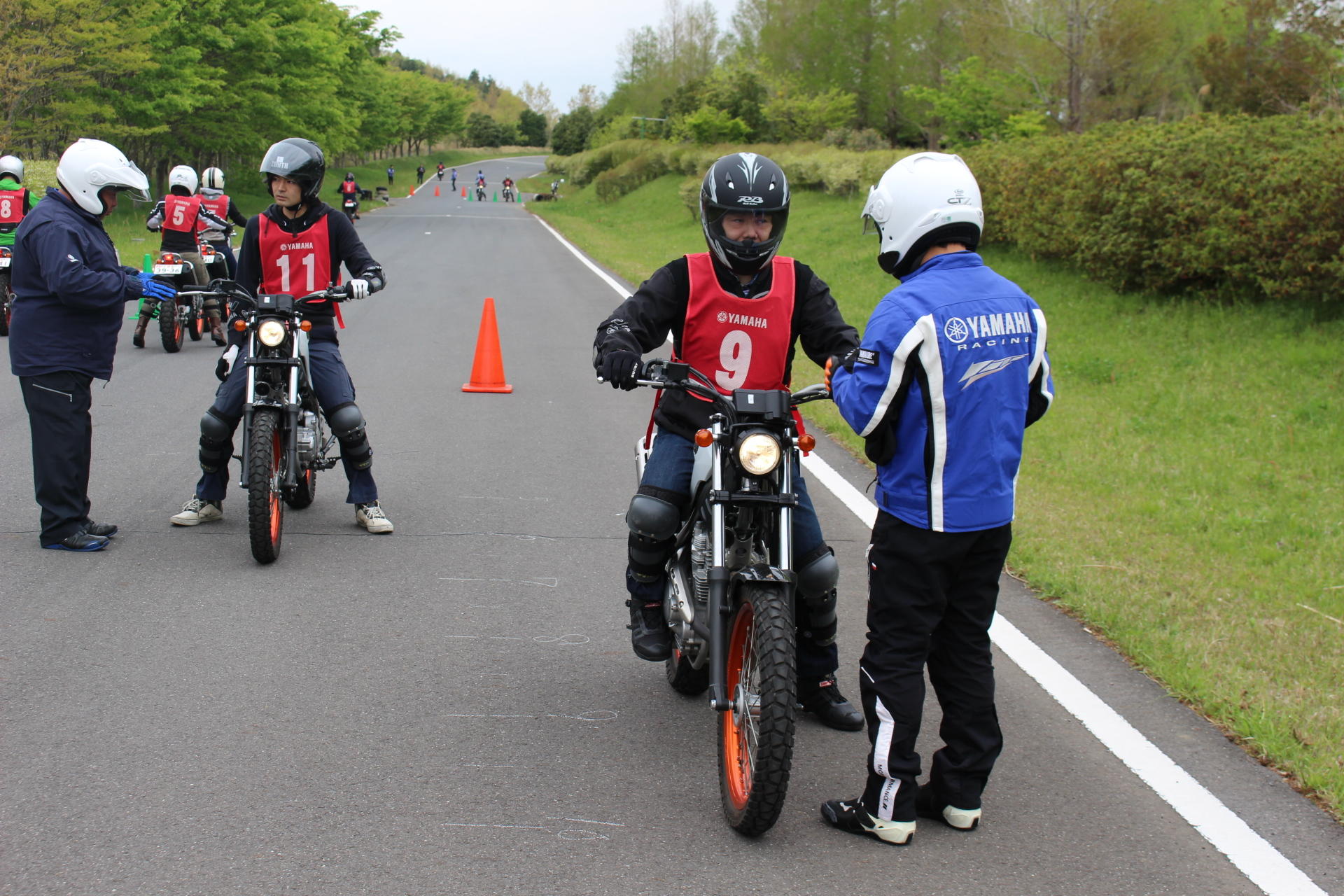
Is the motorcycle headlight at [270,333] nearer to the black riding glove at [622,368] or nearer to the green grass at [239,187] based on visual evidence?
the green grass at [239,187]

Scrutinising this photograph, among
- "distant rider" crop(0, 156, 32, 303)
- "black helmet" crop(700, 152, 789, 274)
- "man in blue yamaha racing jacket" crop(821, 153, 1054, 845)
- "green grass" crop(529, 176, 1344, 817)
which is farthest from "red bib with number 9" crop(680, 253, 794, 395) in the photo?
"distant rider" crop(0, 156, 32, 303)

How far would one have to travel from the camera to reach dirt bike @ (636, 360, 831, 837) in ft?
11.8

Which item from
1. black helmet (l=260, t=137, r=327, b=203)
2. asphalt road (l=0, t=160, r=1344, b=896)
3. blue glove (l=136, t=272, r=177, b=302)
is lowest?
asphalt road (l=0, t=160, r=1344, b=896)

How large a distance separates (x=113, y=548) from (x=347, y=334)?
9.46 metres

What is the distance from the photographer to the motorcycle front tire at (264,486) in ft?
20.5

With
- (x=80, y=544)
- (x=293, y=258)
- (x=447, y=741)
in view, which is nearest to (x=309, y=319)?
(x=293, y=258)

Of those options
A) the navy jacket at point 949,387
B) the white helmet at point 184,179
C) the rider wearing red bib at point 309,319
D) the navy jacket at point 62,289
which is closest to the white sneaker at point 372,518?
the rider wearing red bib at point 309,319

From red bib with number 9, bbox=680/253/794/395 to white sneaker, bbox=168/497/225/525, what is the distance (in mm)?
3832

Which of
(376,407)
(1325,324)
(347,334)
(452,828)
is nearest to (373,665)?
(452,828)

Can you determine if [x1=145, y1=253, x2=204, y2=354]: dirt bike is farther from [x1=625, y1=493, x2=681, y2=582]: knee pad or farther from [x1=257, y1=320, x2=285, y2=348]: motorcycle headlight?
[x1=625, y1=493, x2=681, y2=582]: knee pad

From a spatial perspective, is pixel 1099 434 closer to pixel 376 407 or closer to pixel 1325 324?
pixel 1325 324

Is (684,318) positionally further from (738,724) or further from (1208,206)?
(1208,206)

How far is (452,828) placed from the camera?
3.78m

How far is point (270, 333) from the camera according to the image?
662cm
